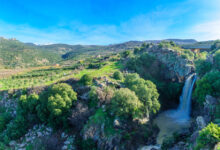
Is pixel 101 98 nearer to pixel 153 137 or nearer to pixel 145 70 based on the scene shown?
pixel 153 137

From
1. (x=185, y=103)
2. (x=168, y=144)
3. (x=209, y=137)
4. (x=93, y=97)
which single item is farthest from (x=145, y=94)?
(x=185, y=103)

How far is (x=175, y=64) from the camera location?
3953 centimetres

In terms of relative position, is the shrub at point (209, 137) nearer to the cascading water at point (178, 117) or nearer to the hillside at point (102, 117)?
the hillside at point (102, 117)

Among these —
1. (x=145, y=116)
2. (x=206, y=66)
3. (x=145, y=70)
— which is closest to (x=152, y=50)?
(x=145, y=70)

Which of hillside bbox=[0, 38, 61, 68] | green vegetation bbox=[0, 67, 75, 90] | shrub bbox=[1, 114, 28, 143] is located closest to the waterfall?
green vegetation bbox=[0, 67, 75, 90]

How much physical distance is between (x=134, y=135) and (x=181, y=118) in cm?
1551

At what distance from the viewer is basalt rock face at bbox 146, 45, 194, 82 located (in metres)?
37.5

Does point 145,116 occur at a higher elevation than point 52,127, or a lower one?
higher

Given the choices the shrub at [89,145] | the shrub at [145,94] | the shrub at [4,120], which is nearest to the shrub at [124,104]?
the shrub at [145,94]

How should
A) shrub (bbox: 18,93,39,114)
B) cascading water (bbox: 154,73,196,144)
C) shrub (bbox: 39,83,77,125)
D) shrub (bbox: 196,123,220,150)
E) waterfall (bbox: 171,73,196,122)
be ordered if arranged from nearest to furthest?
shrub (bbox: 196,123,220,150) < shrub (bbox: 39,83,77,125) < cascading water (bbox: 154,73,196,144) < shrub (bbox: 18,93,39,114) < waterfall (bbox: 171,73,196,122)

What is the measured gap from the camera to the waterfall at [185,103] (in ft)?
96.7

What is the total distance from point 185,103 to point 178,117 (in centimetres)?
508

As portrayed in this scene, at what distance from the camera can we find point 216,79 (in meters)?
21.7

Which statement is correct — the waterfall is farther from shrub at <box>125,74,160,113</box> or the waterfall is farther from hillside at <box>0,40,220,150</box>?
shrub at <box>125,74,160,113</box>
